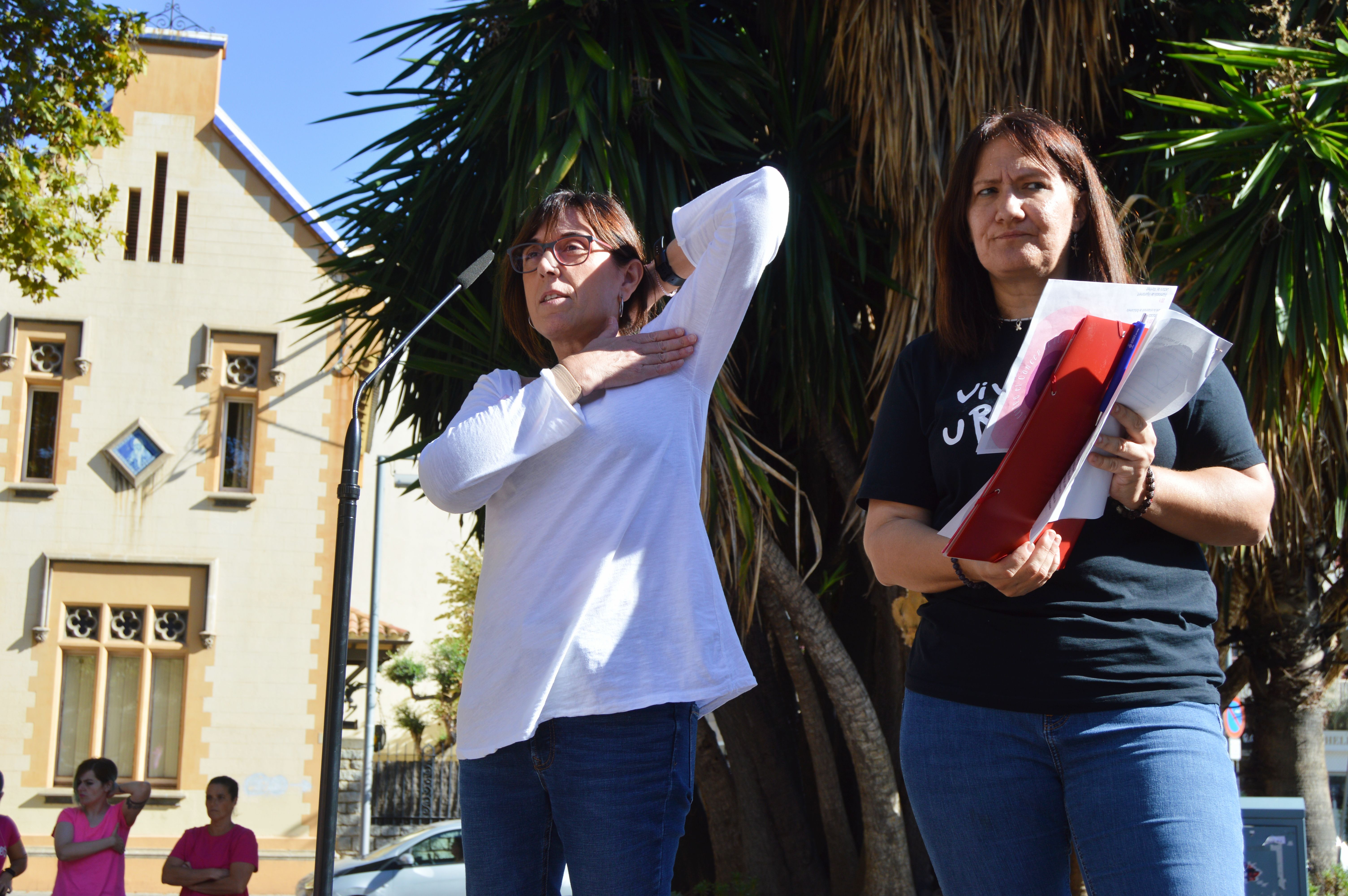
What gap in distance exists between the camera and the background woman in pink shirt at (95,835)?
18.5 ft

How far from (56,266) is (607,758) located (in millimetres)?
7033

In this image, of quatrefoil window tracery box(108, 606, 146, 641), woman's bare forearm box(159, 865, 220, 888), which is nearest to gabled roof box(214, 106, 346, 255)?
quatrefoil window tracery box(108, 606, 146, 641)

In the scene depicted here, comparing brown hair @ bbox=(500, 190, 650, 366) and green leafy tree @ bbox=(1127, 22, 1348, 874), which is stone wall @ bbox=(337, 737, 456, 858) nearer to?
green leafy tree @ bbox=(1127, 22, 1348, 874)

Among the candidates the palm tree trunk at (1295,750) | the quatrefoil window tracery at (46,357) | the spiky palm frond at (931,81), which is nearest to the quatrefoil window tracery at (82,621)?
the quatrefoil window tracery at (46,357)

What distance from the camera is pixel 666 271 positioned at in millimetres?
1938

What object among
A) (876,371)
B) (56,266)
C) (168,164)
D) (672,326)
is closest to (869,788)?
(876,371)

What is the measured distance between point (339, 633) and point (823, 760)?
8.56 feet

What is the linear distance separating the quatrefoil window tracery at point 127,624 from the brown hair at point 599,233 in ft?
45.3

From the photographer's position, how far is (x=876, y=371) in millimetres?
5168

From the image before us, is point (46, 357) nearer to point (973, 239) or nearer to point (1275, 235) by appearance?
point (1275, 235)

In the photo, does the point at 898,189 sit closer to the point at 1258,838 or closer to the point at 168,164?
the point at 1258,838

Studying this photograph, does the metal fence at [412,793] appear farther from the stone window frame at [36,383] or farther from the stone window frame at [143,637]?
the stone window frame at [36,383]

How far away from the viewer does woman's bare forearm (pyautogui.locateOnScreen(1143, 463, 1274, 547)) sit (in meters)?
1.36

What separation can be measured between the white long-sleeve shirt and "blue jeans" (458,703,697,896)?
0.13 ft
